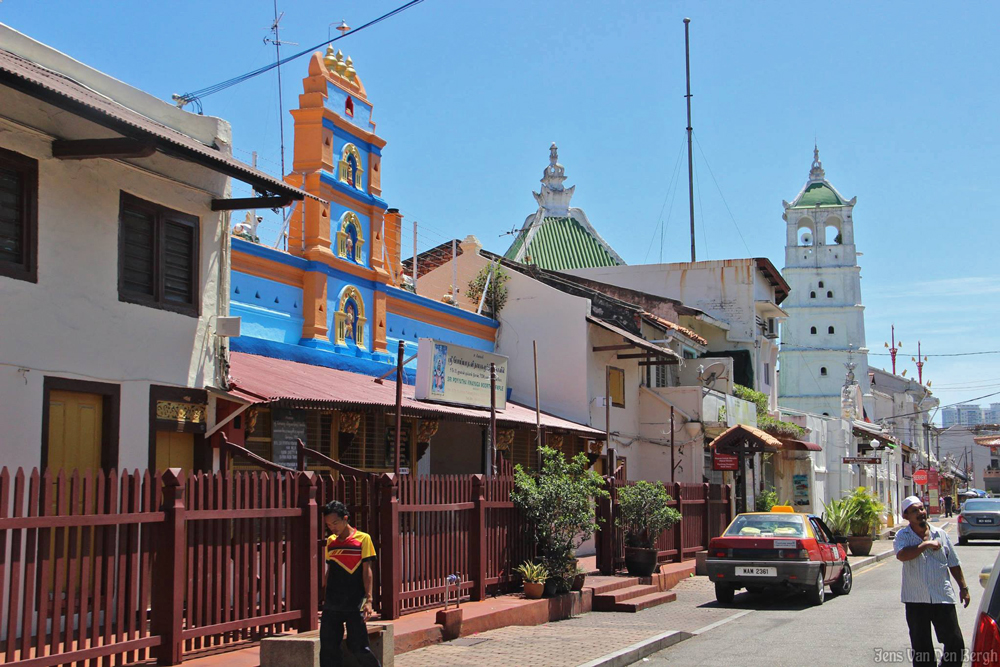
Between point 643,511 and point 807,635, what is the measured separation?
19.4 feet

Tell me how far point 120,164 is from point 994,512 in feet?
102

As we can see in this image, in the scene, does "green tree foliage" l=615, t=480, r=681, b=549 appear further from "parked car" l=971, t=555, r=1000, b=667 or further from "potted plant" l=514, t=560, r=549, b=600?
"parked car" l=971, t=555, r=1000, b=667

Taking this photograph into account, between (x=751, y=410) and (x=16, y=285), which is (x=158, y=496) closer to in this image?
(x=16, y=285)

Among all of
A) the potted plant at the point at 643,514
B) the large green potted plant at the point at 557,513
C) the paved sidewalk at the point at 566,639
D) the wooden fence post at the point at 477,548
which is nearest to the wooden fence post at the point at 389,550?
the paved sidewalk at the point at 566,639

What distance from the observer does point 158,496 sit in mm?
8578

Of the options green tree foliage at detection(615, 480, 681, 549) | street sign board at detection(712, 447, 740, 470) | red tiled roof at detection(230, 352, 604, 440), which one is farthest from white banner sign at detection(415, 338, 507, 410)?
street sign board at detection(712, 447, 740, 470)

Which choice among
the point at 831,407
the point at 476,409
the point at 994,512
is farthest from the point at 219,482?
the point at 831,407

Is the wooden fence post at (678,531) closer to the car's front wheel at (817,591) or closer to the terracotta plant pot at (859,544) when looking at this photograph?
the car's front wheel at (817,591)

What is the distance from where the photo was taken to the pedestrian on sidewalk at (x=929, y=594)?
820 centimetres

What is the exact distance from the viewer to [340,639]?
27.0 feet

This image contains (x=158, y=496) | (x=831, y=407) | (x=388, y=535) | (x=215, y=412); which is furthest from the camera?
(x=831, y=407)

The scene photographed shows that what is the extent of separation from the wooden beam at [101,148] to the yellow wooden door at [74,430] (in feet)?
7.69

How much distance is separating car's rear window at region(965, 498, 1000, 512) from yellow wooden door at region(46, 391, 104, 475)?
1212 inches

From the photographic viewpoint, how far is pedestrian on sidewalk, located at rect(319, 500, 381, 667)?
323 inches
